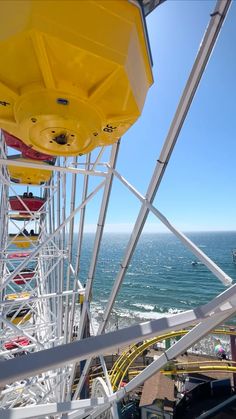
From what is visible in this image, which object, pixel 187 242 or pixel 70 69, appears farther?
pixel 187 242

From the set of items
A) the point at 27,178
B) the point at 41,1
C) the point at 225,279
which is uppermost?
the point at 27,178

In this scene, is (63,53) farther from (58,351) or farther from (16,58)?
(58,351)

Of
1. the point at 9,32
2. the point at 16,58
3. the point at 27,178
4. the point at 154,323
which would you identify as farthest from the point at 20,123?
the point at 27,178

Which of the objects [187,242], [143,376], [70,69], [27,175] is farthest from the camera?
[27,175]

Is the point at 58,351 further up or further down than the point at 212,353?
further up

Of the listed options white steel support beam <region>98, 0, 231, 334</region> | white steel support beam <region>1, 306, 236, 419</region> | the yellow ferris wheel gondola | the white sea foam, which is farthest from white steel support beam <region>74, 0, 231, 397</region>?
the white sea foam

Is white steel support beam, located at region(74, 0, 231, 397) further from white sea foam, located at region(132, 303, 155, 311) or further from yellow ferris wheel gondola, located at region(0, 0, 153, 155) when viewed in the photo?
white sea foam, located at region(132, 303, 155, 311)

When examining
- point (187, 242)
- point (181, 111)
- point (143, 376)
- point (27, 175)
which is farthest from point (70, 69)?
point (27, 175)

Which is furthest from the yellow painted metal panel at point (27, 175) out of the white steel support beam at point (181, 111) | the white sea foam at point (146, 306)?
the white sea foam at point (146, 306)

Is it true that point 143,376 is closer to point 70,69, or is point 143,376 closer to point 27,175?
point 70,69
